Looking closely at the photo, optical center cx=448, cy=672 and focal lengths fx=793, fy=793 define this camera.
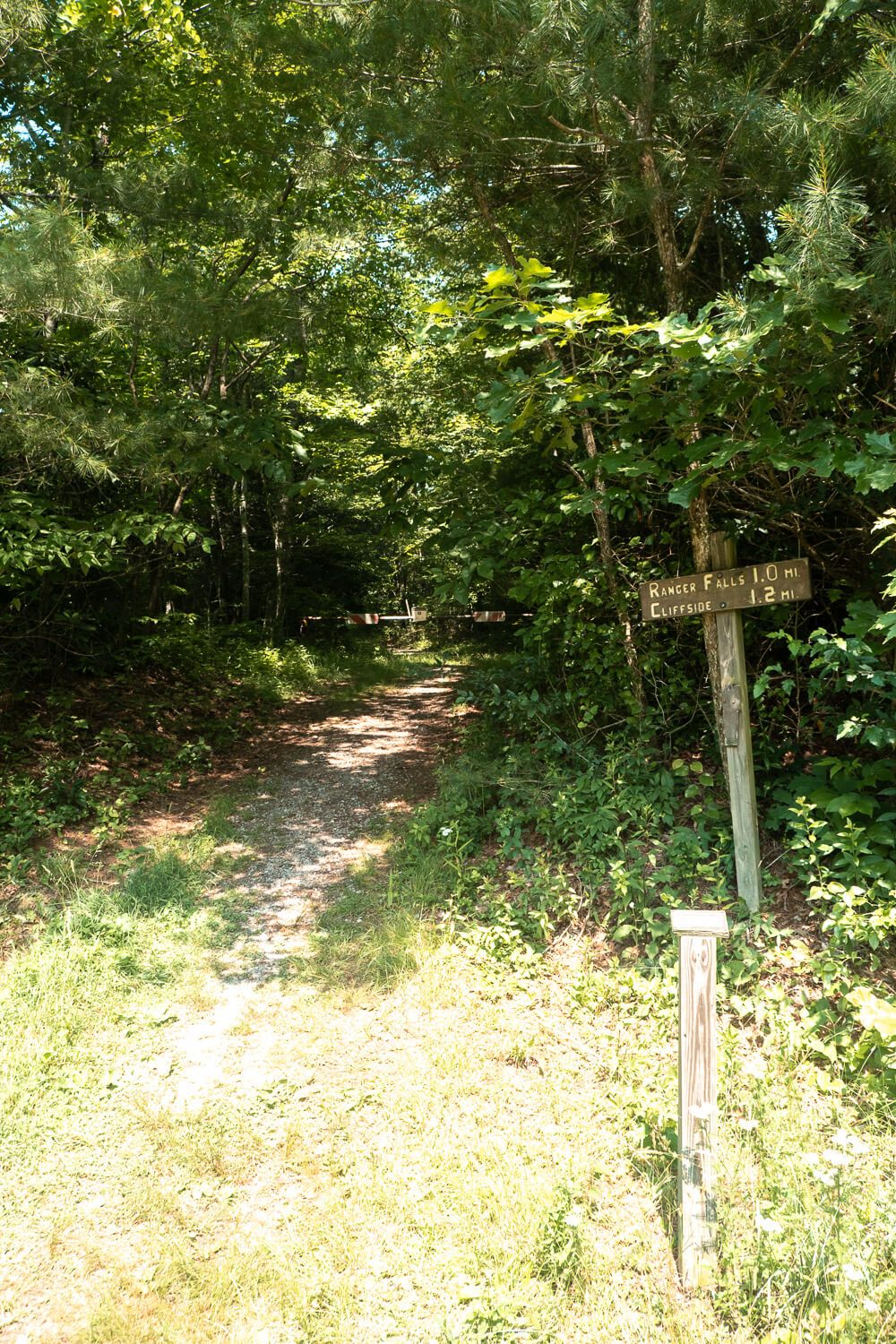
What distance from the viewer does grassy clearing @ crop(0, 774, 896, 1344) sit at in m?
2.26

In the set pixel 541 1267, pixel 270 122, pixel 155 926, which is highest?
pixel 270 122

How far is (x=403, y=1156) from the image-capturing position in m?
2.85

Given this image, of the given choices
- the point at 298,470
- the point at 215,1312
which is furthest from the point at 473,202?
the point at 298,470

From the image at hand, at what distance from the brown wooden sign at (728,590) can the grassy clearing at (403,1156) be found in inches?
71.0

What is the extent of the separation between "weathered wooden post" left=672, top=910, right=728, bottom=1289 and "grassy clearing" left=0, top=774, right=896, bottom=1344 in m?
0.13

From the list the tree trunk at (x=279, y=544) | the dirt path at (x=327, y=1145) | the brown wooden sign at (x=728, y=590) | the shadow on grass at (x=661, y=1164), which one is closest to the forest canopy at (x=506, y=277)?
the brown wooden sign at (x=728, y=590)

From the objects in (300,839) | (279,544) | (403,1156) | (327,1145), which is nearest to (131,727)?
(300,839)

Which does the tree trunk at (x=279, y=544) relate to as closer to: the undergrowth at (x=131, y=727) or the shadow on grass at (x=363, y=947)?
the undergrowth at (x=131, y=727)

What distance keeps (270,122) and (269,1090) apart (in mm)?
7232

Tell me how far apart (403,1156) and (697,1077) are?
3.72 feet

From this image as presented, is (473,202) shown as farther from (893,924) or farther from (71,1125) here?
(71,1125)

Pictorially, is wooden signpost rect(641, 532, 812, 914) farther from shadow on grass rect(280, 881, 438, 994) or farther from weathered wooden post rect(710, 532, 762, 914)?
shadow on grass rect(280, 881, 438, 994)

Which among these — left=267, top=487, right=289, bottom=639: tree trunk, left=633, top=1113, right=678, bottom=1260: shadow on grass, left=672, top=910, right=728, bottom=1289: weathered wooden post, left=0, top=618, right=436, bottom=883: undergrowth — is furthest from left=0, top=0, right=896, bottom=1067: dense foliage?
left=267, top=487, right=289, bottom=639: tree trunk

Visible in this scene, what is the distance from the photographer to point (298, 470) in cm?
1355
